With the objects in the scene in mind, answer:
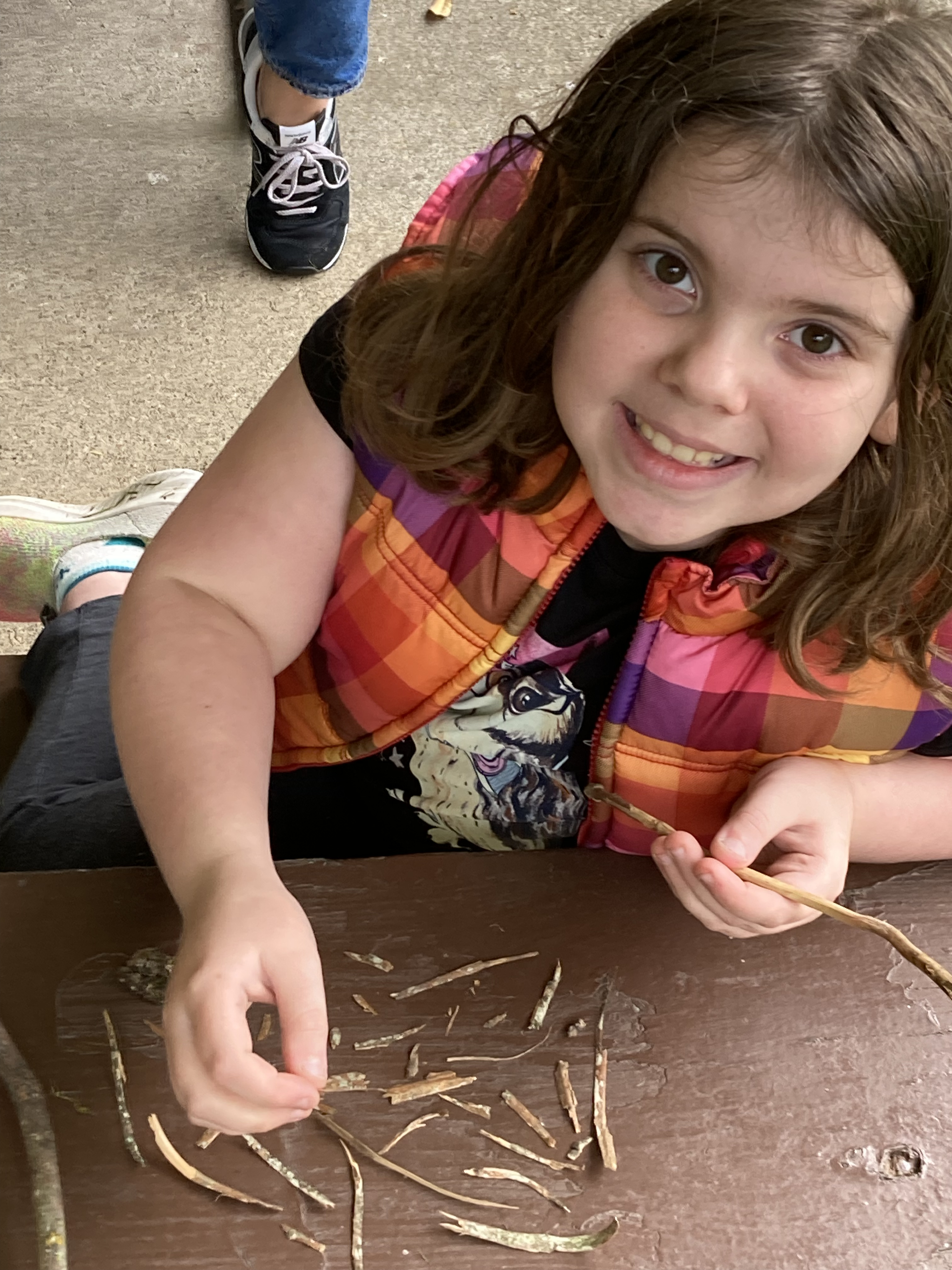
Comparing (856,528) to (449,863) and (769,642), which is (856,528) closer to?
(769,642)

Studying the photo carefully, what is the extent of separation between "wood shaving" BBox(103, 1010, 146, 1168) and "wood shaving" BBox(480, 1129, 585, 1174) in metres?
0.17

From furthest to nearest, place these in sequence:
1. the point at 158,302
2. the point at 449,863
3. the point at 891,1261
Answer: the point at 158,302, the point at 449,863, the point at 891,1261

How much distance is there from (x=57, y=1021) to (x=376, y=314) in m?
0.47

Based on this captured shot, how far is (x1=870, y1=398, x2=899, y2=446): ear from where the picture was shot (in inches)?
27.5

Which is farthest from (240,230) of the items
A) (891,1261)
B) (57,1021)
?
(891,1261)

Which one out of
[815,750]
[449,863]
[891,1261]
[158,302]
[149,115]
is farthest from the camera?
[149,115]

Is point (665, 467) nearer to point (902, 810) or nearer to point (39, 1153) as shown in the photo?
point (902, 810)

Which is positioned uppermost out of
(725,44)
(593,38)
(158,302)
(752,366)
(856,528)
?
(725,44)

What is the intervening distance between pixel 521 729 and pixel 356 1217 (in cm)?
37

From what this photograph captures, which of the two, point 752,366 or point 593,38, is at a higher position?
point 752,366

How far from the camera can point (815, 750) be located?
0.85m

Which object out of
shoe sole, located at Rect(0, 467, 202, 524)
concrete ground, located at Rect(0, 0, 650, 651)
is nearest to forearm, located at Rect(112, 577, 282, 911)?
shoe sole, located at Rect(0, 467, 202, 524)

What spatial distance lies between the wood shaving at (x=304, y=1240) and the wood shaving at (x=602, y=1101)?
14 centimetres

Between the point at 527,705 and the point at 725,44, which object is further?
the point at 527,705
